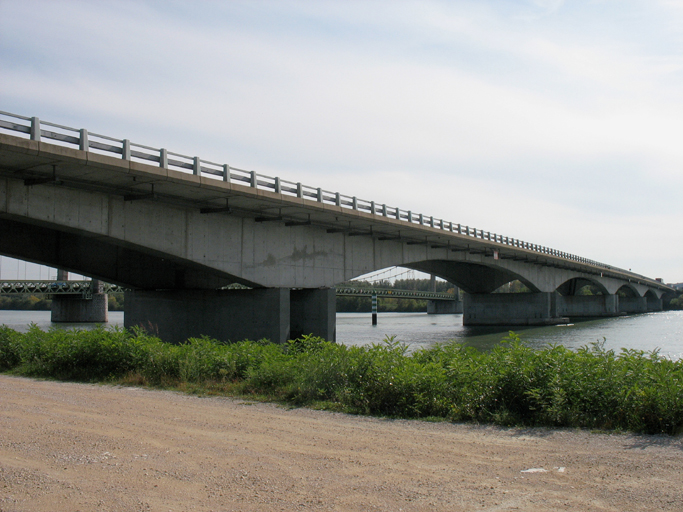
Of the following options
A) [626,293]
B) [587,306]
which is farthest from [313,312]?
[626,293]

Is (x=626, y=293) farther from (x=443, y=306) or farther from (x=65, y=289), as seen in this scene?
(x=65, y=289)

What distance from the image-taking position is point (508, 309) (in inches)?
2680

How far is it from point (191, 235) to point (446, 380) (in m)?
17.2

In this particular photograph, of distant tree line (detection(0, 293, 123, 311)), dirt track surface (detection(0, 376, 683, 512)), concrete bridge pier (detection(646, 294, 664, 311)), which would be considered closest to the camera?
dirt track surface (detection(0, 376, 683, 512))

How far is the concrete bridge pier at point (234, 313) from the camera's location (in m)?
29.1

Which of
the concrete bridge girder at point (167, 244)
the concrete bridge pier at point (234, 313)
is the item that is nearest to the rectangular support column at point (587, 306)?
the concrete bridge girder at point (167, 244)

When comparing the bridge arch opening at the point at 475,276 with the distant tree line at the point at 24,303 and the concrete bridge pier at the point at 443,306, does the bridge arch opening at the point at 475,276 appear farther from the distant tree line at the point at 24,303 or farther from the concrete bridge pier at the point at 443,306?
the distant tree line at the point at 24,303

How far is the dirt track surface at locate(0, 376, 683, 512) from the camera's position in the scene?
20.3ft

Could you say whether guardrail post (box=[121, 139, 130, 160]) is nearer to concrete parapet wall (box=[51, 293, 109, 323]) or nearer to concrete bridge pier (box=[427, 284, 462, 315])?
concrete parapet wall (box=[51, 293, 109, 323])

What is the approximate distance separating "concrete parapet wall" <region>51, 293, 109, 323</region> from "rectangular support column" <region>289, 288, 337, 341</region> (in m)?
75.6

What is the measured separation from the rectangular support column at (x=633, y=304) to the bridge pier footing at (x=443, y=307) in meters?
34.1

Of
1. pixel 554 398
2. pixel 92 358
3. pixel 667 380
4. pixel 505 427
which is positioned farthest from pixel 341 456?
pixel 92 358

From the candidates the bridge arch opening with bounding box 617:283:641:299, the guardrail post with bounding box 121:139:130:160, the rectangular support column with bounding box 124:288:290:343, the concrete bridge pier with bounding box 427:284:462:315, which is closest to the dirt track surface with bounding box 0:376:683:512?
the guardrail post with bounding box 121:139:130:160

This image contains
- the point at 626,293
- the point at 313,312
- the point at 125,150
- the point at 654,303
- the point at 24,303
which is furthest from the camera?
the point at 24,303
